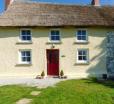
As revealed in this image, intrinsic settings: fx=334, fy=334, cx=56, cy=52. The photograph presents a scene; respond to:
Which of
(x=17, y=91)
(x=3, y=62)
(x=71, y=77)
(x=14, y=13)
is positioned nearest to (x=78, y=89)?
(x=17, y=91)

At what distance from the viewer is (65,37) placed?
32.2m

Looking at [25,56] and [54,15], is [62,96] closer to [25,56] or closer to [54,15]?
[25,56]

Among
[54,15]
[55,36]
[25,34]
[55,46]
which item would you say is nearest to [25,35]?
[25,34]

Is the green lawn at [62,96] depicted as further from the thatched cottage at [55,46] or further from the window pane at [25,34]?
the window pane at [25,34]

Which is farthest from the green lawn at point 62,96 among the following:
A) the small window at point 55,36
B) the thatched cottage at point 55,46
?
the small window at point 55,36

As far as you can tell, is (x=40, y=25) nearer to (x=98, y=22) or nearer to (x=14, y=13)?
(x=14, y=13)

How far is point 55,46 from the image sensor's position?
3206 cm

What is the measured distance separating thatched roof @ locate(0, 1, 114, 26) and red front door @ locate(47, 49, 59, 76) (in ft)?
9.15

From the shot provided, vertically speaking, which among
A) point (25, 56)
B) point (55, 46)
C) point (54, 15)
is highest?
point (54, 15)

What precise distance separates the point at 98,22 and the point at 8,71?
389 inches

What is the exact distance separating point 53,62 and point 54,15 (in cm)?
477

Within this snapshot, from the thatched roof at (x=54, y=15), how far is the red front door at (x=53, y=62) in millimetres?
2788

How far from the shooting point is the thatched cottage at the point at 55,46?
3186 centimetres

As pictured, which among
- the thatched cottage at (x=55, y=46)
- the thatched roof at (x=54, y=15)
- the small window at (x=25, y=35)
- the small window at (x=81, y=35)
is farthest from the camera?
the small window at (x=81, y=35)
